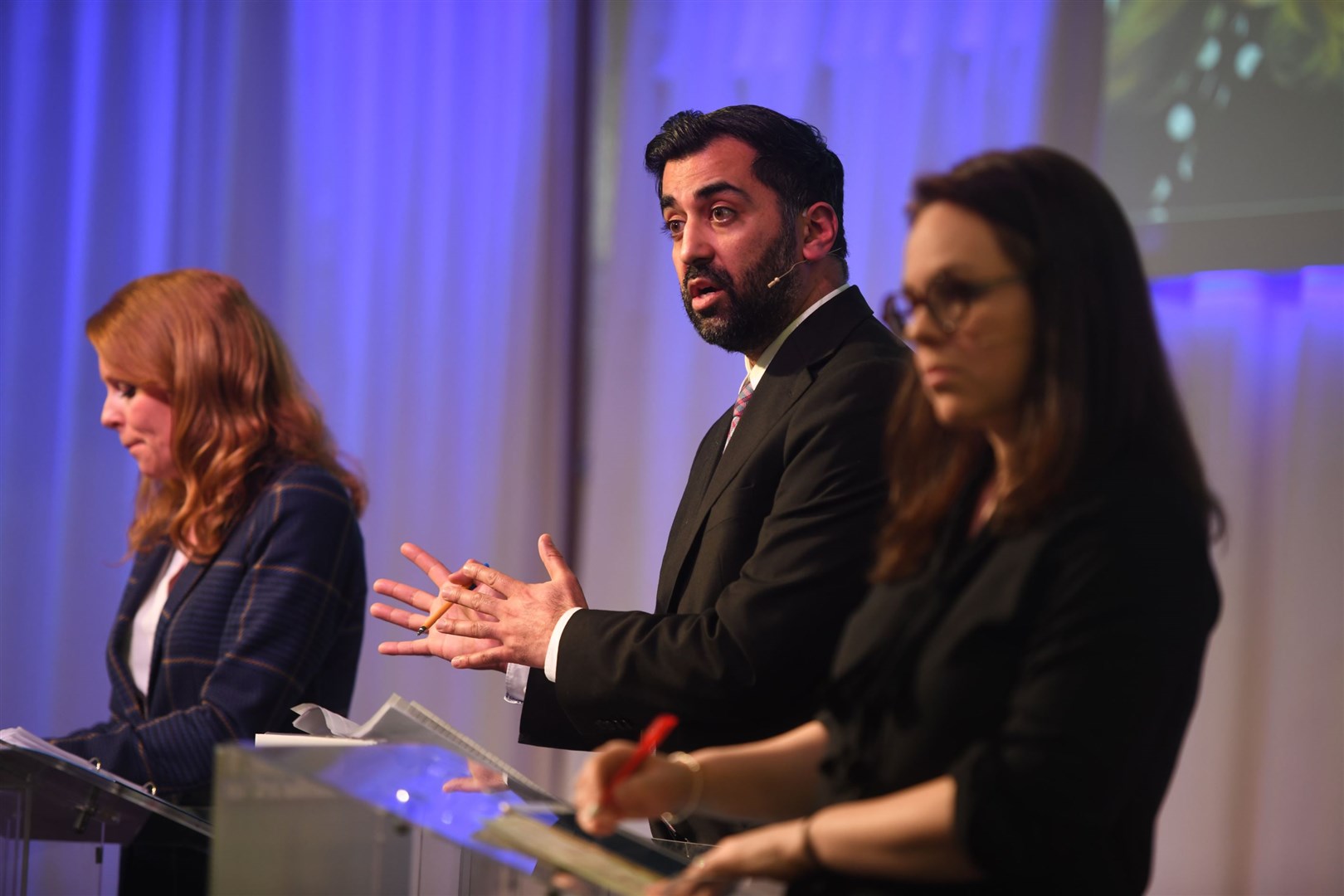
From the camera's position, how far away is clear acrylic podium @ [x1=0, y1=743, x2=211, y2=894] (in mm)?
1807

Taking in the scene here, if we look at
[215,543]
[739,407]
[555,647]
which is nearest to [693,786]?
[555,647]

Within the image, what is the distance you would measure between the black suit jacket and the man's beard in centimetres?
8

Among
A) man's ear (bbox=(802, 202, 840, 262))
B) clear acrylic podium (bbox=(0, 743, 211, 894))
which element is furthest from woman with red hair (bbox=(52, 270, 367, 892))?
man's ear (bbox=(802, 202, 840, 262))

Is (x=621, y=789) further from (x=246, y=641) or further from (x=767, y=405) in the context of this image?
(x=246, y=641)

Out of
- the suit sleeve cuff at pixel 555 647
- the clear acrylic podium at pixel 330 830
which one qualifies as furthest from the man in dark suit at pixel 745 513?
the clear acrylic podium at pixel 330 830

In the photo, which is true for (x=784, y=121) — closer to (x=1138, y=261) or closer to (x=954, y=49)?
(x=1138, y=261)

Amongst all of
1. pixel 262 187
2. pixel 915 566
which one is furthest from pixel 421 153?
pixel 915 566

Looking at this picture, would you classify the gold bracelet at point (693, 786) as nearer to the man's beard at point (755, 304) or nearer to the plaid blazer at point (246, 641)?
the man's beard at point (755, 304)

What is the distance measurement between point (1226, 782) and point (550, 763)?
1.90 meters

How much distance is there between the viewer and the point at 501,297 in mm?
4035

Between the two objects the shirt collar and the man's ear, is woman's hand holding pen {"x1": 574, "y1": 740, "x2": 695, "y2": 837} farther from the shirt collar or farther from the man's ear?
the man's ear

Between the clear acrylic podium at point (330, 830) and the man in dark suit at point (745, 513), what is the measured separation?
0.50 metres

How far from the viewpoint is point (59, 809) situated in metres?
1.92

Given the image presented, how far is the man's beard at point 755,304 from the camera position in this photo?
200 cm
